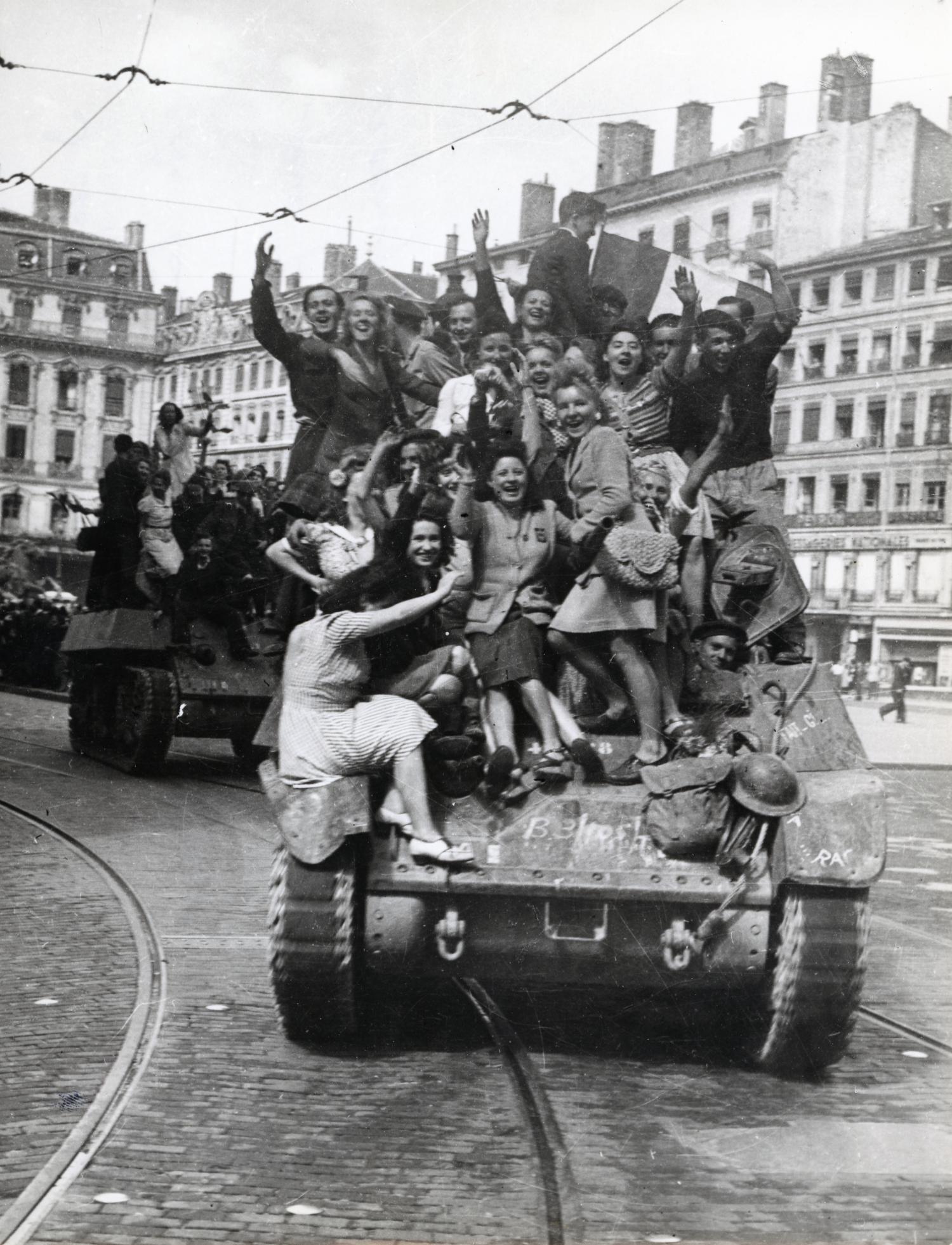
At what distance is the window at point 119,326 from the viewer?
1291 cm

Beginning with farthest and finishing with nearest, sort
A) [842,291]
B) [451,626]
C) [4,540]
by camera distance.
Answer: [4,540] → [842,291] → [451,626]

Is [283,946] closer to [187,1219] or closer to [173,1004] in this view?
[173,1004]

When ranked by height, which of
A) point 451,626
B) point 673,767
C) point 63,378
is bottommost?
point 673,767

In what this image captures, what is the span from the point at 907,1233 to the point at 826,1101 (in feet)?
4.09

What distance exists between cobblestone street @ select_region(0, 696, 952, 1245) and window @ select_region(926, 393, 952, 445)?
23.3ft

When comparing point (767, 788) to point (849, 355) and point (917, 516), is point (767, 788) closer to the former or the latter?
point (849, 355)

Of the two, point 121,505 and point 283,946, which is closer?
point 283,946

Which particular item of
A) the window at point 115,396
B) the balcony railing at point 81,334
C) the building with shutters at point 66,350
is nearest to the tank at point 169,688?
the building with shutters at point 66,350

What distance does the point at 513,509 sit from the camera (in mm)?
6379

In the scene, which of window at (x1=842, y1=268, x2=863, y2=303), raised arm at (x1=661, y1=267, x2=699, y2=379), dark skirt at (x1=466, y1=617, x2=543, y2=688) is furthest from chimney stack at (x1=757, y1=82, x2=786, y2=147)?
window at (x1=842, y1=268, x2=863, y2=303)

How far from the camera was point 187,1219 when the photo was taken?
14.7ft

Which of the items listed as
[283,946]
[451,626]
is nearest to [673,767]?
[451,626]

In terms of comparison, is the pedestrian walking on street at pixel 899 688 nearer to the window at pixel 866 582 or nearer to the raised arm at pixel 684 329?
the window at pixel 866 582

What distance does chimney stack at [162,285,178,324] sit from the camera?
37.2 feet
